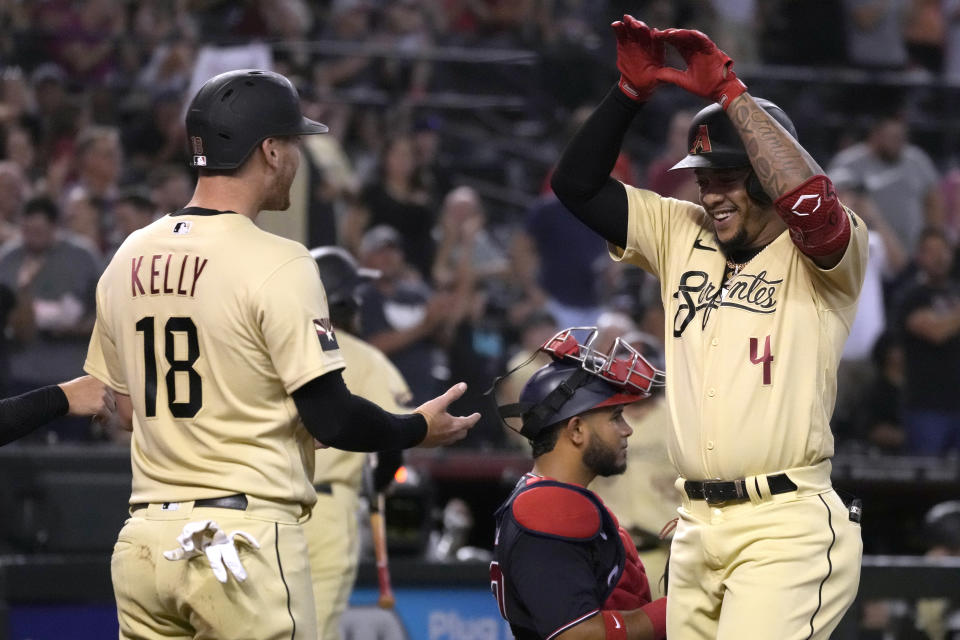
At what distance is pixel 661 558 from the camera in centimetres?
671

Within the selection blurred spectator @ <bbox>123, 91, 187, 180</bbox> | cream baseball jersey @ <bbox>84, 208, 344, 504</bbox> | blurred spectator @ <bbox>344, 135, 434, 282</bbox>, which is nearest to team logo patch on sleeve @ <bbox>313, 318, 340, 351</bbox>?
cream baseball jersey @ <bbox>84, 208, 344, 504</bbox>

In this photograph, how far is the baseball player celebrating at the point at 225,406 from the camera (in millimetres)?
3602

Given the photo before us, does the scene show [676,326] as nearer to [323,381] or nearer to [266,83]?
[323,381]

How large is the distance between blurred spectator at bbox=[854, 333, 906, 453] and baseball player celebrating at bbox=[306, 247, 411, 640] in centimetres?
448

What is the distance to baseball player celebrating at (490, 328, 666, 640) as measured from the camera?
4.08m

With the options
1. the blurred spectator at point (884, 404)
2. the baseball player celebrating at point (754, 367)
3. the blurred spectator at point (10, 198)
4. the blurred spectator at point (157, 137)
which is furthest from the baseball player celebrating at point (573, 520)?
the blurred spectator at point (157, 137)

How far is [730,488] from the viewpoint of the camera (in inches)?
153

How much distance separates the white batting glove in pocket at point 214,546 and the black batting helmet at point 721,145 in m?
1.63

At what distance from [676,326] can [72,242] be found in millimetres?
5689

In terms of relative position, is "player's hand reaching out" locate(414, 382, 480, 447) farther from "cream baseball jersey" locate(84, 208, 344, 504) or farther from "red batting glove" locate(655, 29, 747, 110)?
"red batting glove" locate(655, 29, 747, 110)

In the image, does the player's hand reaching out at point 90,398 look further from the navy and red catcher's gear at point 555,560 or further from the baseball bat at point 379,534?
the baseball bat at point 379,534

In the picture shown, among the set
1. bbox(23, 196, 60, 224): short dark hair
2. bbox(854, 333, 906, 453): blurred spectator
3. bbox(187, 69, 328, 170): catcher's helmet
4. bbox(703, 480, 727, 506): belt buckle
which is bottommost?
bbox(854, 333, 906, 453): blurred spectator

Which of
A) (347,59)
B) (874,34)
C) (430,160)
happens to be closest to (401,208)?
(430,160)

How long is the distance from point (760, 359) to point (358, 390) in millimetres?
2679
